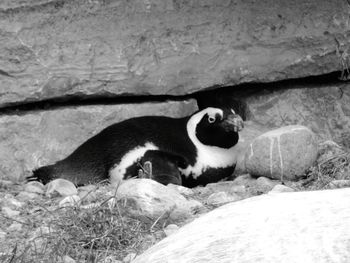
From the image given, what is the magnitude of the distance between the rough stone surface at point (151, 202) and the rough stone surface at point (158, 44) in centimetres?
148

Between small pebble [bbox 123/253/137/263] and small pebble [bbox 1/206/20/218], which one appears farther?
small pebble [bbox 1/206/20/218]

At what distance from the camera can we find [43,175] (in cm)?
549

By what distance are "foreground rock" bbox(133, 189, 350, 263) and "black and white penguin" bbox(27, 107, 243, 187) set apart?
2765mm

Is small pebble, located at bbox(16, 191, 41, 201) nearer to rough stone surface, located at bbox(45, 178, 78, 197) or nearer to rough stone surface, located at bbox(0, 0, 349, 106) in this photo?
rough stone surface, located at bbox(45, 178, 78, 197)

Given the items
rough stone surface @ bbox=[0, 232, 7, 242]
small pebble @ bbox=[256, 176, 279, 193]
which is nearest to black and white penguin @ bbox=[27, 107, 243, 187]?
small pebble @ bbox=[256, 176, 279, 193]

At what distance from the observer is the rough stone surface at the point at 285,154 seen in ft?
17.6

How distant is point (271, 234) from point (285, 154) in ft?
9.81

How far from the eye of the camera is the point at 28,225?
4199 millimetres

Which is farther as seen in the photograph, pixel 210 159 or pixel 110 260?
pixel 210 159

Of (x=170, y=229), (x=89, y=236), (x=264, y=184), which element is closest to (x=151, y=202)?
(x=170, y=229)

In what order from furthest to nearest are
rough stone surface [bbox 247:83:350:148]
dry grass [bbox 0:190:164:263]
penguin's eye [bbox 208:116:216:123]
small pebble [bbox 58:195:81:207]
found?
rough stone surface [bbox 247:83:350:148] < penguin's eye [bbox 208:116:216:123] < small pebble [bbox 58:195:81:207] < dry grass [bbox 0:190:164:263]

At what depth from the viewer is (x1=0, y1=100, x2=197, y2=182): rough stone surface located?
5621 millimetres

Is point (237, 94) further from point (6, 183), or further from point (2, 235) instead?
point (2, 235)

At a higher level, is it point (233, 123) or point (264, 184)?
point (233, 123)
